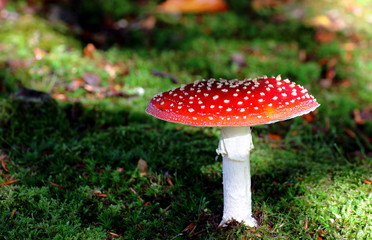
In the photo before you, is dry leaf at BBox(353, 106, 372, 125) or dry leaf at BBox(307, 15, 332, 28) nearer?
dry leaf at BBox(353, 106, 372, 125)

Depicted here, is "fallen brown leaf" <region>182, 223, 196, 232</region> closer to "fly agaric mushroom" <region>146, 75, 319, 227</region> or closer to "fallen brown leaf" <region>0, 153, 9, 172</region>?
"fly agaric mushroom" <region>146, 75, 319, 227</region>

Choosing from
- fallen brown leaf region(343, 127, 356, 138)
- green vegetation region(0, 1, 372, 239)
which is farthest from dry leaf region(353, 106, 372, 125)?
fallen brown leaf region(343, 127, 356, 138)

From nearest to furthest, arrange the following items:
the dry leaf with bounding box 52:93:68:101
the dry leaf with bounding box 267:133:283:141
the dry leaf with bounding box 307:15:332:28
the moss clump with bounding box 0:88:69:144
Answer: the moss clump with bounding box 0:88:69:144 → the dry leaf with bounding box 267:133:283:141 → the dry leaf with bounding box 52:93:68:101 → the dry leaf with bounding box 307:15:332:28

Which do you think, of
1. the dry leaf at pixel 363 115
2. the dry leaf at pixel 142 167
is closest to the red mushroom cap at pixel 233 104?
the dry leaf at pixel 142 167

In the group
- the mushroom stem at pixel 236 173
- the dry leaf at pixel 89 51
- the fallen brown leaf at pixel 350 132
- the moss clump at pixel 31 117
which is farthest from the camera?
the dry leaf at pixel 89 51

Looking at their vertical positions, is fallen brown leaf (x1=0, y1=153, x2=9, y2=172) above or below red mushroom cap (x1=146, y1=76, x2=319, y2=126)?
below

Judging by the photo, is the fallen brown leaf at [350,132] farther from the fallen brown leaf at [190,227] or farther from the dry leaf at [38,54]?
the dry leaf at [38,54]

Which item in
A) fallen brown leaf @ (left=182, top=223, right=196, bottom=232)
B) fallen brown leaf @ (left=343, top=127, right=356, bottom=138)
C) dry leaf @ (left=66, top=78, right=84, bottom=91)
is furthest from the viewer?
dry leaf @ (left=66, top=78, right=84, bottom=91)
